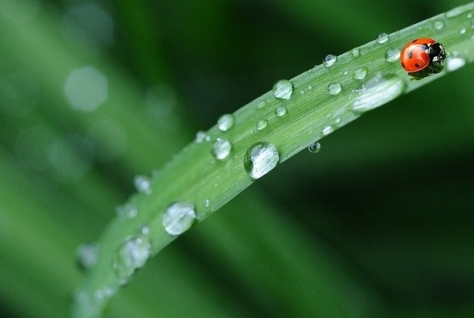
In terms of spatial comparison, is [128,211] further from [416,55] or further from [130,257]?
[416,55]

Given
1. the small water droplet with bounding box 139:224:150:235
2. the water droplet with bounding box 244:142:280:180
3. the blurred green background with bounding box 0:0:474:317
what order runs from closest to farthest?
the water droplet with bounding box 244:142:280:180 → the small water droplet with bounding box 139:224:150:235 → the blurred green background with bounding box 0:0:474:317

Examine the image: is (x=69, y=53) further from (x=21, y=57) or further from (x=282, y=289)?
(x=282, y=289)

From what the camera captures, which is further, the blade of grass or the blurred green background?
the blurred green background

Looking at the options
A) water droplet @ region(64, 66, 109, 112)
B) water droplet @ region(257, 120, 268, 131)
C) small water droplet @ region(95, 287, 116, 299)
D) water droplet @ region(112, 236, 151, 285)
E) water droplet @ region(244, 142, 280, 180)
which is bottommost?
small water droplet @ region(95, 287, 116, 299)

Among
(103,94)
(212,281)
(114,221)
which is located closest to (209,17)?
(103,94)

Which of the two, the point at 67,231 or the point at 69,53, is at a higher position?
the point at 69,53

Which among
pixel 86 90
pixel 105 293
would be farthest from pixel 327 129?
pixel 86 90

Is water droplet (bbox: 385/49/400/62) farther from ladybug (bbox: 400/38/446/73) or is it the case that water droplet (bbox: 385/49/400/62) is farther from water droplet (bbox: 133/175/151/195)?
water droplet (bbox: 133/175/151/195)

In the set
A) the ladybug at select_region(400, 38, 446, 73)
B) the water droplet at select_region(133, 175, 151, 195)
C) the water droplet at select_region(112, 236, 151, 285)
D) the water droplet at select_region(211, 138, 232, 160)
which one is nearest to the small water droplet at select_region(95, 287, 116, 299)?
the water droplet at select_region(112, 236, 151, 285)
